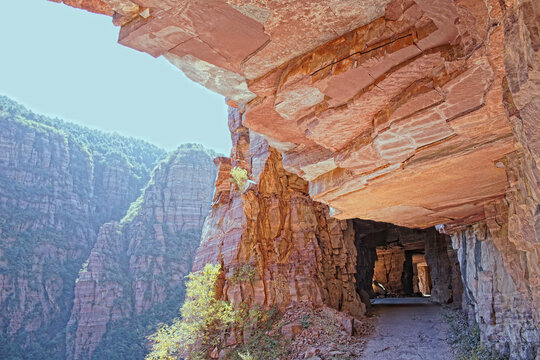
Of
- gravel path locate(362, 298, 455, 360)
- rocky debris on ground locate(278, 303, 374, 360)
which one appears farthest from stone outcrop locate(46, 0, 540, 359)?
rocky debris on ground locate(278, 303, 374, 360)

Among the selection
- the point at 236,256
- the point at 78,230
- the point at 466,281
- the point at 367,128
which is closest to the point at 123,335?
the point at 78,230

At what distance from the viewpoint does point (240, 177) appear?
20.1m

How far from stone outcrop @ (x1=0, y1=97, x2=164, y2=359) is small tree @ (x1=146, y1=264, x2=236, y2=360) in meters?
35.0

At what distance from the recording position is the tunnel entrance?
66.6 ft

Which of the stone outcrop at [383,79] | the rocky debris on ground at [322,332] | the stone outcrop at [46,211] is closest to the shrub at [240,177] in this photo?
the rocky debris on ground at [322,332]

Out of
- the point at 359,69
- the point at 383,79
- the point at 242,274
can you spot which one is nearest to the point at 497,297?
the point at 383,79

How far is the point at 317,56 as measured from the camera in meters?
4.25

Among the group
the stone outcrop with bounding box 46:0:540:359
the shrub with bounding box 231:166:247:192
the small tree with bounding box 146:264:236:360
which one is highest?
the shrub with bounding box 231:166:247:192

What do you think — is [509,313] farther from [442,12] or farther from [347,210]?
[442,12]

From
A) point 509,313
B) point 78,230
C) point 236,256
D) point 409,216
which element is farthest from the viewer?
point 78,230

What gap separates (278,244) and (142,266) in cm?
3796

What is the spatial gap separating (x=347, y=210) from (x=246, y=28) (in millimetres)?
6105

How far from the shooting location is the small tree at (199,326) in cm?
1639

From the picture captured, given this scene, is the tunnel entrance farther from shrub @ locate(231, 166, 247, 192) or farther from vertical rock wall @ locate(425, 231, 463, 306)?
shrub @ locate(231, 166, 247, 192)
